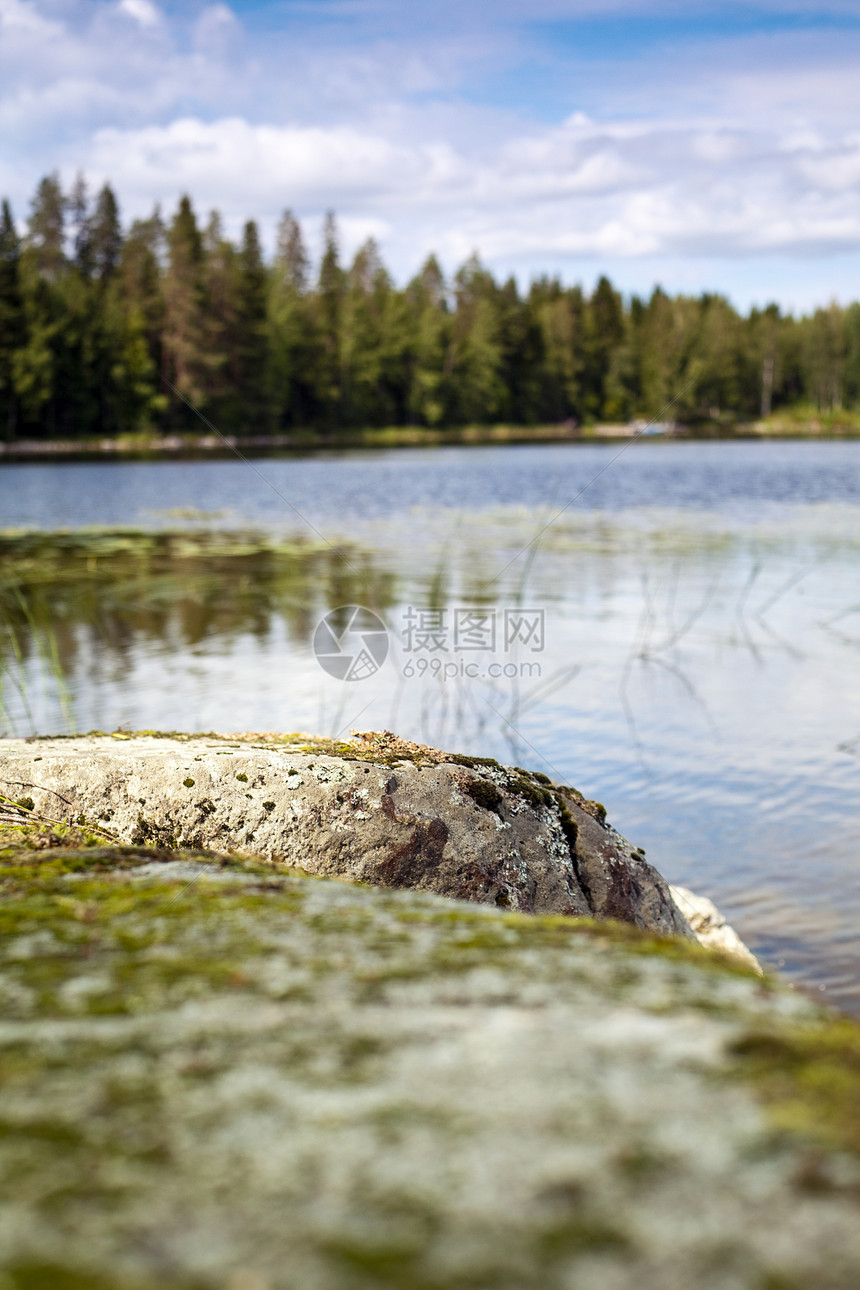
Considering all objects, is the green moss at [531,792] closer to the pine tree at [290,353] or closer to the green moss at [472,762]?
the green moss at [472,762]

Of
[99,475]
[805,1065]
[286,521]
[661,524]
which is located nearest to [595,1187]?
[805,1065]

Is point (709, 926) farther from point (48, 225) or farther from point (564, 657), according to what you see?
point (48, 225)

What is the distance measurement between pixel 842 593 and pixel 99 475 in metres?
37.0

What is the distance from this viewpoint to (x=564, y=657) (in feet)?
35.0

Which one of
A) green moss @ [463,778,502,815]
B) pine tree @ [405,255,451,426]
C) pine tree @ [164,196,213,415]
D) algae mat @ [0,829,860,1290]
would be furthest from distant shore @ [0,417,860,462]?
algae mat @ [0,829,860,1290]

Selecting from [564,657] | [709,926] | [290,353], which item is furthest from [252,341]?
[709,926]

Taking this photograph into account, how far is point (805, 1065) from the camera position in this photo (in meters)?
1.34

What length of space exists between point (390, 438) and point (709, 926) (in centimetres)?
8269

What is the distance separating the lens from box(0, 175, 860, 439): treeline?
67.8 m

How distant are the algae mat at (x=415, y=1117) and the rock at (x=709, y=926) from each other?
3.11 meters

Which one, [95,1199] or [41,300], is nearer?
[95,1199]

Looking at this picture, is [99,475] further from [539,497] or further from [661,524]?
[661,524]

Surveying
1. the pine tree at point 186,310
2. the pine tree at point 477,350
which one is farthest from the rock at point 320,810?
the pine tree at point 477,350

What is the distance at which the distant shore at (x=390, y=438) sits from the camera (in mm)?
63750
